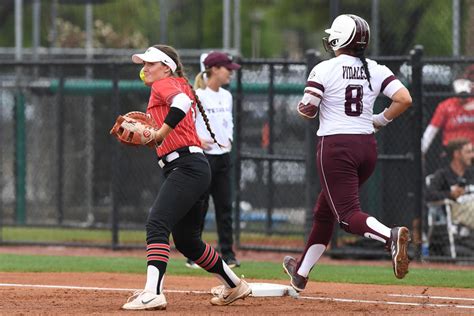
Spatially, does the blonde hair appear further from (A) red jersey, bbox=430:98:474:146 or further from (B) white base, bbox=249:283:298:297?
(B) white base, bbox=249:283:298:297

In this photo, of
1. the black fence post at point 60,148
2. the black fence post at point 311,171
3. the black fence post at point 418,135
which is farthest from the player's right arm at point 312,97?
the black fence post at point 60,148

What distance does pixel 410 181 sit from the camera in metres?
13.1

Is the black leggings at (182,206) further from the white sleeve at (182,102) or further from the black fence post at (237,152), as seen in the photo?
the black fence post at (237,152)

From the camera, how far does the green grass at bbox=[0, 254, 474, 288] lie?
10.7 m

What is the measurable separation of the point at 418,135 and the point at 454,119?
1.58 ft

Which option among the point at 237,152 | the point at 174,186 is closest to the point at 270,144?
the point at 237,152

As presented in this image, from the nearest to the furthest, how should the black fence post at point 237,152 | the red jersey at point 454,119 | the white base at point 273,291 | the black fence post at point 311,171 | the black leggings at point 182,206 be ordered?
the black leggings at point 182,206 < the white base at point 273,291 < the red jersey at point 454,119 < the black fence post at point 311,171 < the black fence post at point 237,152

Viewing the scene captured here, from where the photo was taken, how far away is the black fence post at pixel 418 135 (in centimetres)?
1270

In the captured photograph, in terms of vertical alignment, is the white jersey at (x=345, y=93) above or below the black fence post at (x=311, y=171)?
above

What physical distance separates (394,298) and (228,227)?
3208mm

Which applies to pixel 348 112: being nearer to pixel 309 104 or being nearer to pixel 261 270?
pixel 309 104

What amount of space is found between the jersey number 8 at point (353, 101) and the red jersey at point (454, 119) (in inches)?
187

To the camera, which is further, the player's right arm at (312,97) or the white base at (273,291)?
the white base at (273,291)

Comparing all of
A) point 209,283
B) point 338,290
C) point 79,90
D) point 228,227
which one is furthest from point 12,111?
point 338,290
